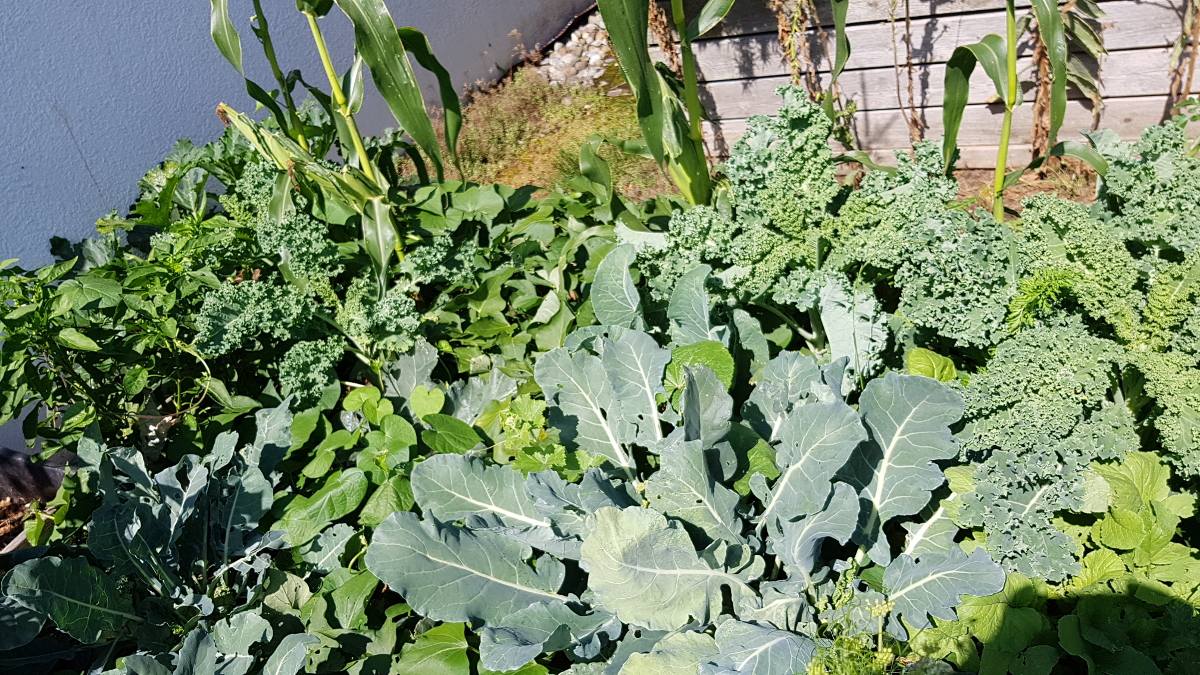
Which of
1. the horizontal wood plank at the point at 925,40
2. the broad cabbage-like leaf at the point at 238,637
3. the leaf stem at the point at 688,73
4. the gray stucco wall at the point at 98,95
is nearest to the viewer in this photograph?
the broad cabbage-like leaf at the point at 238,637

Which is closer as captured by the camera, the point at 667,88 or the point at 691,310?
the point at 691,310

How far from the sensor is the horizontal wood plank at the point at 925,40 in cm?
296

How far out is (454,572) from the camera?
5.33 ft

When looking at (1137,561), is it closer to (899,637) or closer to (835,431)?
(899,637)

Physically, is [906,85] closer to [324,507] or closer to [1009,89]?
[1009,89]

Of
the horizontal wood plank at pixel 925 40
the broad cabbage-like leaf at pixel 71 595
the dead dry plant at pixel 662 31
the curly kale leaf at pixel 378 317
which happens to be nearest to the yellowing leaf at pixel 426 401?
the curly kale leaf at pixel 378 317

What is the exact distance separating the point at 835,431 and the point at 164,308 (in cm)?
173

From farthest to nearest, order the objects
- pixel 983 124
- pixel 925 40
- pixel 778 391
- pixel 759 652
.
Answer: pixel 983 124
pixel 925 40
pixel 778 391
pixel 759 652

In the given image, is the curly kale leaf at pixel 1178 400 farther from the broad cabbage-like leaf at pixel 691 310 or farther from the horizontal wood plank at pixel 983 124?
the horizontal wood plank at pixel 983 124

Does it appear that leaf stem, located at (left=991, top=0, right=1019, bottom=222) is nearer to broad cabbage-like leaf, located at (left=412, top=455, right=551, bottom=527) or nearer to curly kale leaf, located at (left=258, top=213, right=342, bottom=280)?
broad cabbage-like leaf, located at (left=412, top=455, right=551, bottom=527)

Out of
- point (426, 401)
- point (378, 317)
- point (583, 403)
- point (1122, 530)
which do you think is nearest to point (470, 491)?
point (583, 403)

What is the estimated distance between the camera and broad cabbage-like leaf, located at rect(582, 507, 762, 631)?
1450 mm

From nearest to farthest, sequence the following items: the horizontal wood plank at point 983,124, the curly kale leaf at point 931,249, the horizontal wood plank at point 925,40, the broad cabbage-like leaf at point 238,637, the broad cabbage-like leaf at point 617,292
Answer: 1. the broad cabbage-like leaf at point 238,637
2. the curly kale leaf at point 931,249
3. the broad cabbage-like leaf at point 617,292
4. the horizontal wood plank at point 925,40
5. the horizontal wood plank at point 983,124

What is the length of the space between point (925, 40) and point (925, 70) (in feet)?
0.41
